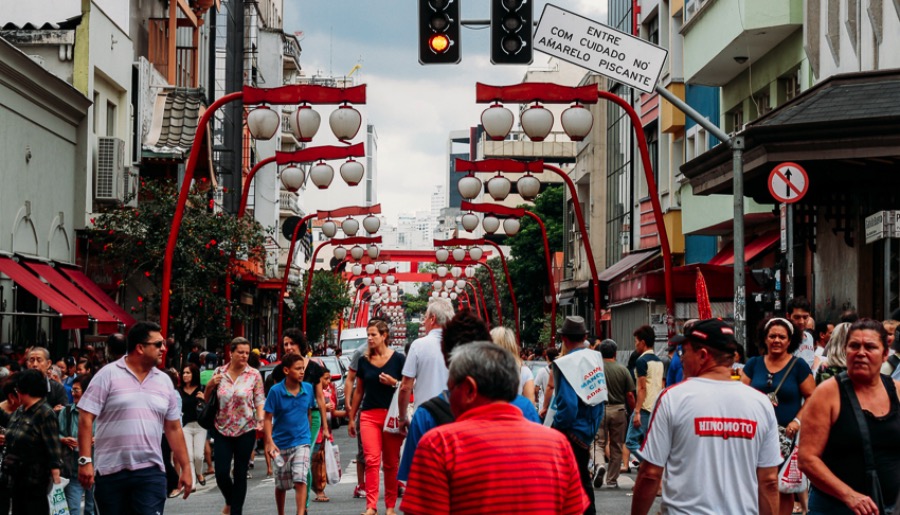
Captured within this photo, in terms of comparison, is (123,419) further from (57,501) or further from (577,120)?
(577,120)

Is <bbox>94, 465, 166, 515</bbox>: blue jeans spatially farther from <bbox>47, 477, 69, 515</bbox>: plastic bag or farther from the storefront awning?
the storefront awning

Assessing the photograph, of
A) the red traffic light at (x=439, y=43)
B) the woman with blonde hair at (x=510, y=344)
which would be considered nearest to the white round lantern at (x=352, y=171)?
the red traffic light at (x=439, y=43)

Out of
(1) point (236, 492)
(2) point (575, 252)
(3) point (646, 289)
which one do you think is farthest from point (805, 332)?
(2) point (575, 252)

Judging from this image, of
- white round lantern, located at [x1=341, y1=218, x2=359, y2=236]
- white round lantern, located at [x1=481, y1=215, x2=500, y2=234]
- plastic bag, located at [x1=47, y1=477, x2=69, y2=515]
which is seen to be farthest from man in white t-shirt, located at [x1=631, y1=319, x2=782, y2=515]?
white round lantern, located at [x1=341, y1=218, x2=359, y2=236]

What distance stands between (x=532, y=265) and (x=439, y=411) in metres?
76.7

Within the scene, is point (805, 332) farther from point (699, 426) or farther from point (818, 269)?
point (818, 269)

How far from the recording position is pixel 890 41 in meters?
21.0

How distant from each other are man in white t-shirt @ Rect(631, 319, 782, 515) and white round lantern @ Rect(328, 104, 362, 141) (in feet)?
43.6

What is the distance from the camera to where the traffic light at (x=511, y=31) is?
15875mm

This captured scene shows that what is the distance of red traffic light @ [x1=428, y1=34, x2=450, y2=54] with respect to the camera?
16.2m

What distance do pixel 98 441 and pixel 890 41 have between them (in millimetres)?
14283

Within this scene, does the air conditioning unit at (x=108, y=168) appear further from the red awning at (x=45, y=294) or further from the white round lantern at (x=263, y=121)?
the white round lantern at (x=263, y=121)

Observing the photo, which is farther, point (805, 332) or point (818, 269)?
point (818, 269)

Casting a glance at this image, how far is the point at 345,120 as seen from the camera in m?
20.0
